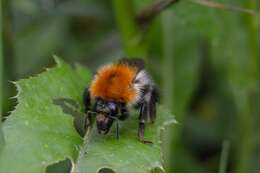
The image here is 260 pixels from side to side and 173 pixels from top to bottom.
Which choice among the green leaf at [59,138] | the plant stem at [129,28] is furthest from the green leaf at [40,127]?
the plant stem at [129,28]

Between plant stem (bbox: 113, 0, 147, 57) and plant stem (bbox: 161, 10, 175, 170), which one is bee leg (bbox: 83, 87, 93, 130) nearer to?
plant stem (bbox: 113, 0, 147, 57)

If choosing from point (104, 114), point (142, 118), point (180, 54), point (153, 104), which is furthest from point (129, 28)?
point (180, 54)

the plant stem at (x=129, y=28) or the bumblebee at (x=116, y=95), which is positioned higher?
the plant stem at (x=129, y=28)

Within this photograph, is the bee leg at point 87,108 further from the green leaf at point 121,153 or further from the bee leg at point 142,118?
the bee leg at point 142,118

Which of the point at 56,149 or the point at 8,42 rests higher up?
the point at 8,42

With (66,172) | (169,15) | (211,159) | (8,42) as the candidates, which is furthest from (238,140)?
(8,42)

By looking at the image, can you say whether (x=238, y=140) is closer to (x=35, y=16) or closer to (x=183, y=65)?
(x=183, y=65)
